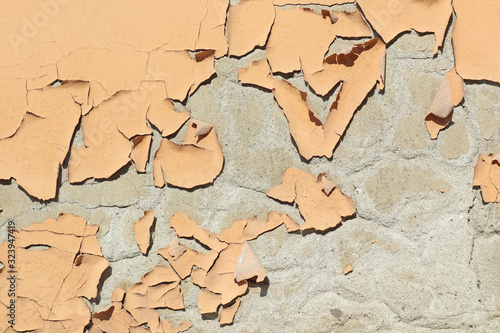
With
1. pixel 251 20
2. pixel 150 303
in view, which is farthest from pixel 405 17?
pixel 150 303

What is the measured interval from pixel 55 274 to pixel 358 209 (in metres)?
0.83

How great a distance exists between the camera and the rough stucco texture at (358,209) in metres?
1.33

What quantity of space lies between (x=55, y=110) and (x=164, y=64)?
1.04ft

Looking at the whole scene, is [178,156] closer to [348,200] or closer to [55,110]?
[55,110]

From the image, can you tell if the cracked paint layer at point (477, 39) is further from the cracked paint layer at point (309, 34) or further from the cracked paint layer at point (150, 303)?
the cracked paint layer at point (150, 303)

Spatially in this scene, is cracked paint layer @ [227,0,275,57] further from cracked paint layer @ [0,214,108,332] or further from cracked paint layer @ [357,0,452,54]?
cracked paint layer @ [0,214,108,332]

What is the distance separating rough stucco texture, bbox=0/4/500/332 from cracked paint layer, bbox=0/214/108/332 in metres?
0.03

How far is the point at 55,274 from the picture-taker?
4.49 ft

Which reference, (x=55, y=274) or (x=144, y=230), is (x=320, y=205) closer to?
(x=144, y=230)

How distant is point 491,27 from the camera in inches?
52.8

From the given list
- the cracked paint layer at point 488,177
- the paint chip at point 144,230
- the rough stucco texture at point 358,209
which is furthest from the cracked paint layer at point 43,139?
the cracked paint layer at point 488,177

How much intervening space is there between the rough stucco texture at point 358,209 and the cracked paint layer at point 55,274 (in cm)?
3

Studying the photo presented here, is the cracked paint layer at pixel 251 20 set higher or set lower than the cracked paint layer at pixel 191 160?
higher

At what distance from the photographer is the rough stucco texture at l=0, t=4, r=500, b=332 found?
1332 mm
